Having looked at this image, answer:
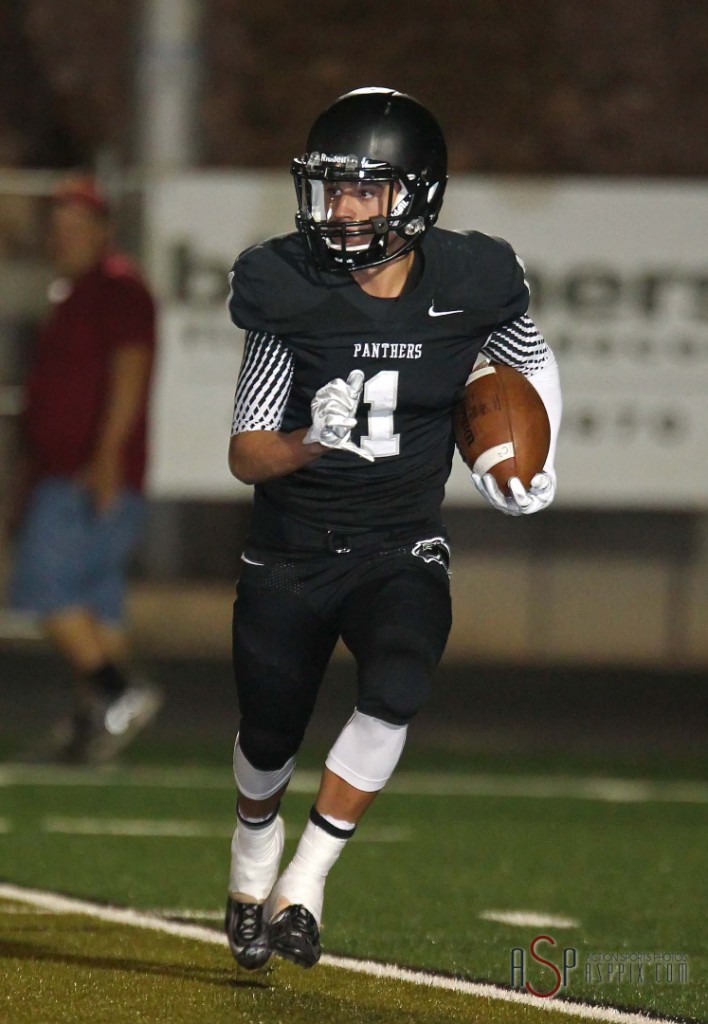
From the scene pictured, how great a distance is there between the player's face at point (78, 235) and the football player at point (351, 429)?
342 centimetres

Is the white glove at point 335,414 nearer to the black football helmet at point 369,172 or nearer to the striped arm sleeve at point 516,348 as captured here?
the black football helmet at point 369,172

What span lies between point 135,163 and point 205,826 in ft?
13.7

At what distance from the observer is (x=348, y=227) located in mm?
4027

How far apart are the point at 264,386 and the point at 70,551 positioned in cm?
338

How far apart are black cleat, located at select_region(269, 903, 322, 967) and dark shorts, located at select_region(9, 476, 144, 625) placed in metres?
3.70

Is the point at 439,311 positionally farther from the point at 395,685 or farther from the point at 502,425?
the point at 395,685

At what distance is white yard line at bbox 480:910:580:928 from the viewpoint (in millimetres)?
4820

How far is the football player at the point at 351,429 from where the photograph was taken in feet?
13.3

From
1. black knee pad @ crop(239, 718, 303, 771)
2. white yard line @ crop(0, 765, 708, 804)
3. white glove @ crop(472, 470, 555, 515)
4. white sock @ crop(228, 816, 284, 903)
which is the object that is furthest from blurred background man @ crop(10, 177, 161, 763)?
white glove @ crop(472, 470, 555, 515)

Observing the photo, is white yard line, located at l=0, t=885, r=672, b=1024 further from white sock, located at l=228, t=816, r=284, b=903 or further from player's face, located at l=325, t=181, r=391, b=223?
player's face, located at l=325, t=181, r=391, b=223

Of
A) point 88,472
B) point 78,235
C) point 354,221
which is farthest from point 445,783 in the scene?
point 354,221

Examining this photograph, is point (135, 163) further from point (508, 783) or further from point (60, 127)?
point (60, 127)

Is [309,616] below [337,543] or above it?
below

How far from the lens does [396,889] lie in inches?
207
